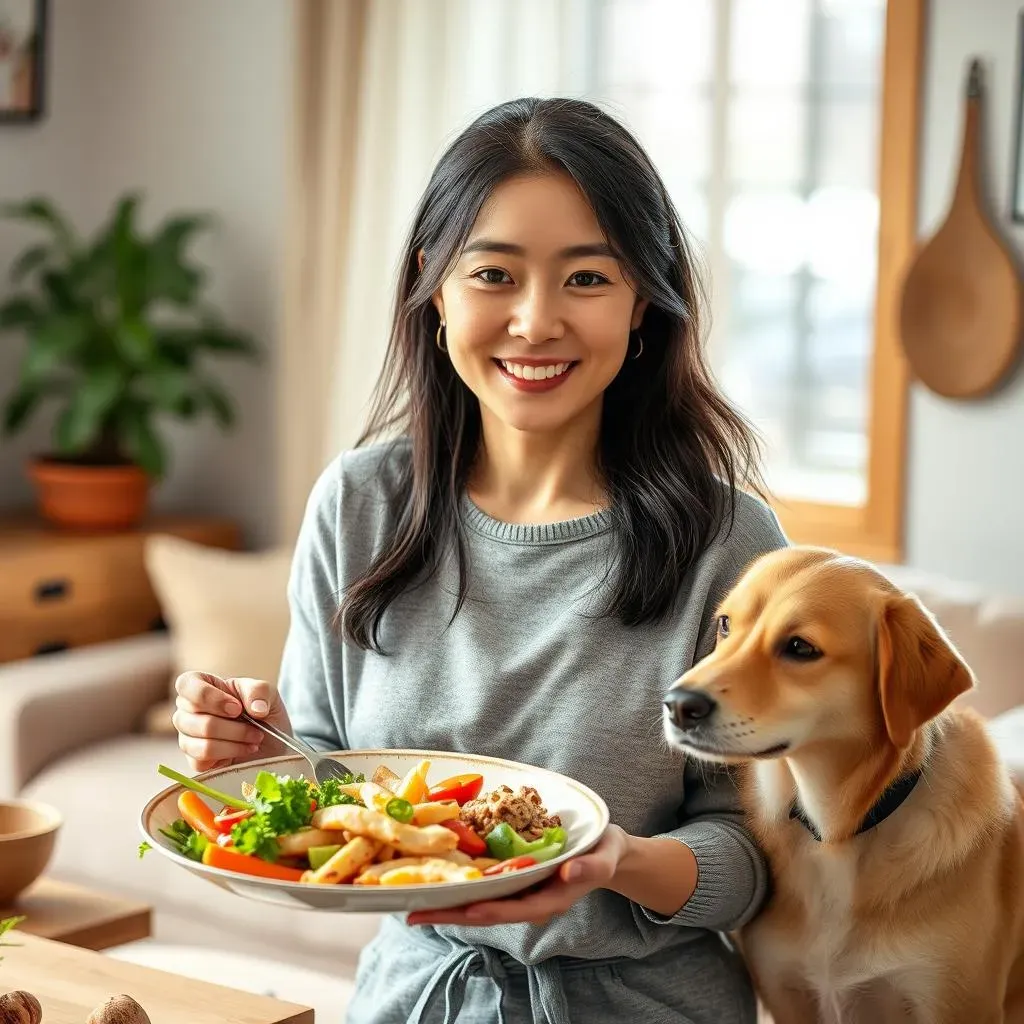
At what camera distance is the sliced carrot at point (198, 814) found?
1249 millimetres

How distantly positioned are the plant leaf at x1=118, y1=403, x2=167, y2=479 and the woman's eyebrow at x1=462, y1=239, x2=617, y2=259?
2.36 m

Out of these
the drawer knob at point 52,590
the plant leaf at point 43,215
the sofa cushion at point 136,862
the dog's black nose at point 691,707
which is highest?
the plant leaf at point 43,215

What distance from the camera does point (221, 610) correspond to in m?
3.25

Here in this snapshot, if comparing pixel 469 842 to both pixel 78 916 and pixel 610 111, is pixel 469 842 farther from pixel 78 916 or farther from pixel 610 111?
pixel 610 111

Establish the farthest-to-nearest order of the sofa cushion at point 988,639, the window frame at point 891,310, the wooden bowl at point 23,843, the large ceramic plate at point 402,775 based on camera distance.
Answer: the window frame at point 891,310
the sofa cushion at point 988,639
the wooden bowl at point 23,843
the large ceramic plate at point 402,775

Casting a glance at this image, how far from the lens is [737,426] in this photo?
1664 mm

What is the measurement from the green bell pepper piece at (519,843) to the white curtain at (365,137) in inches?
98.2

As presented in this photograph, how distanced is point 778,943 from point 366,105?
2706mm

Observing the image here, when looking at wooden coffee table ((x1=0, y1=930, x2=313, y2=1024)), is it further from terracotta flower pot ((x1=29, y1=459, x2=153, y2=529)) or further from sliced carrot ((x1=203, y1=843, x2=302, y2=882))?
terracotta flower pot ((x1=29, y1=459, x2=153, y2=529))

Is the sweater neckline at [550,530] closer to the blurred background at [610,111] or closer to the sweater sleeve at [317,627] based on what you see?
the sweater sleeve at [317,627]

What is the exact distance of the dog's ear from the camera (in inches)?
51.9

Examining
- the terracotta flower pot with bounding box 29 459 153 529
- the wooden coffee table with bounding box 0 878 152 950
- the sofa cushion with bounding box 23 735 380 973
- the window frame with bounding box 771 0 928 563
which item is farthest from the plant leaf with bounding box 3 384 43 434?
the wooden coffee table with bounding box 0 878 152 950

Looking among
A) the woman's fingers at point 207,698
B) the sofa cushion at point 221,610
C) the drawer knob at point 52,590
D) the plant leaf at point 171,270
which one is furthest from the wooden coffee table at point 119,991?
the plant leaf at point 171,270

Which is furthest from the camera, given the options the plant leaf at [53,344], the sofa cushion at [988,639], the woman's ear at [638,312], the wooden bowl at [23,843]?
the plant leaf at [53,344]
